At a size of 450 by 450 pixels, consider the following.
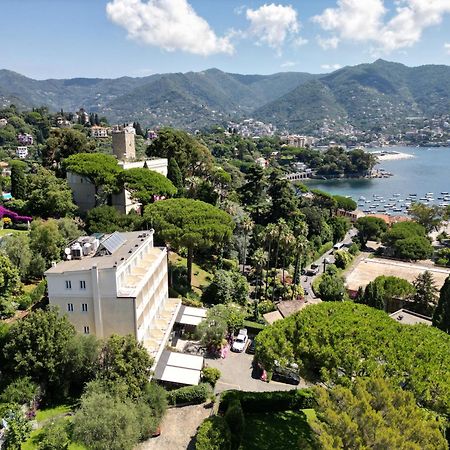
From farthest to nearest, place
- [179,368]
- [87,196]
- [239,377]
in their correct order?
[87,196] < [239,377] < [179,368]

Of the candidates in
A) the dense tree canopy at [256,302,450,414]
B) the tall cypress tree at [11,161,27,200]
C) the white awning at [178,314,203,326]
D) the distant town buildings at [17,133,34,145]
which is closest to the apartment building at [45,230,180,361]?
the white awning at [178,314,203,326]

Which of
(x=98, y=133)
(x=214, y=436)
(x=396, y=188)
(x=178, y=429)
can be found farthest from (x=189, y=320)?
(x=396, y=188)

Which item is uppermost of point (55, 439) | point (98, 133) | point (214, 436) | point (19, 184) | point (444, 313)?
point (98, 133)

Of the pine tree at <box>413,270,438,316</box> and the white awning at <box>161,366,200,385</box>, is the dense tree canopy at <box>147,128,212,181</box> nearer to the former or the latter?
the pine tree at <box>413,270,438,316</box>

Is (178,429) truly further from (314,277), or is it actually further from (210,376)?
(314,277)

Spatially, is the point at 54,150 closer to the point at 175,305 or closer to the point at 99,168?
the point at 99,168

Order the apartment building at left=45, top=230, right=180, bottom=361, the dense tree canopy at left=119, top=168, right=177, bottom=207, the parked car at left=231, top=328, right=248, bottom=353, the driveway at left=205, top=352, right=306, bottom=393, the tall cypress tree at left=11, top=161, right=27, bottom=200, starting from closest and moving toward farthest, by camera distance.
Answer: the apartment building at left=45, top=230, right=180, bottom=361, the driveway at left=205, top=352, right=306, bottom=393, the parked car at left=231, top=328, right=248, bottom=353, the dense tree canopy at left=119, top=168, right=177, bottom=207, the tall cypress tree at left=11, top=161, right=27, bottom=200

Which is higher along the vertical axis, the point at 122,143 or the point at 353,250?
the point at 122,143

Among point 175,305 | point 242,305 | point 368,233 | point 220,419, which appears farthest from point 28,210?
point 368,233
